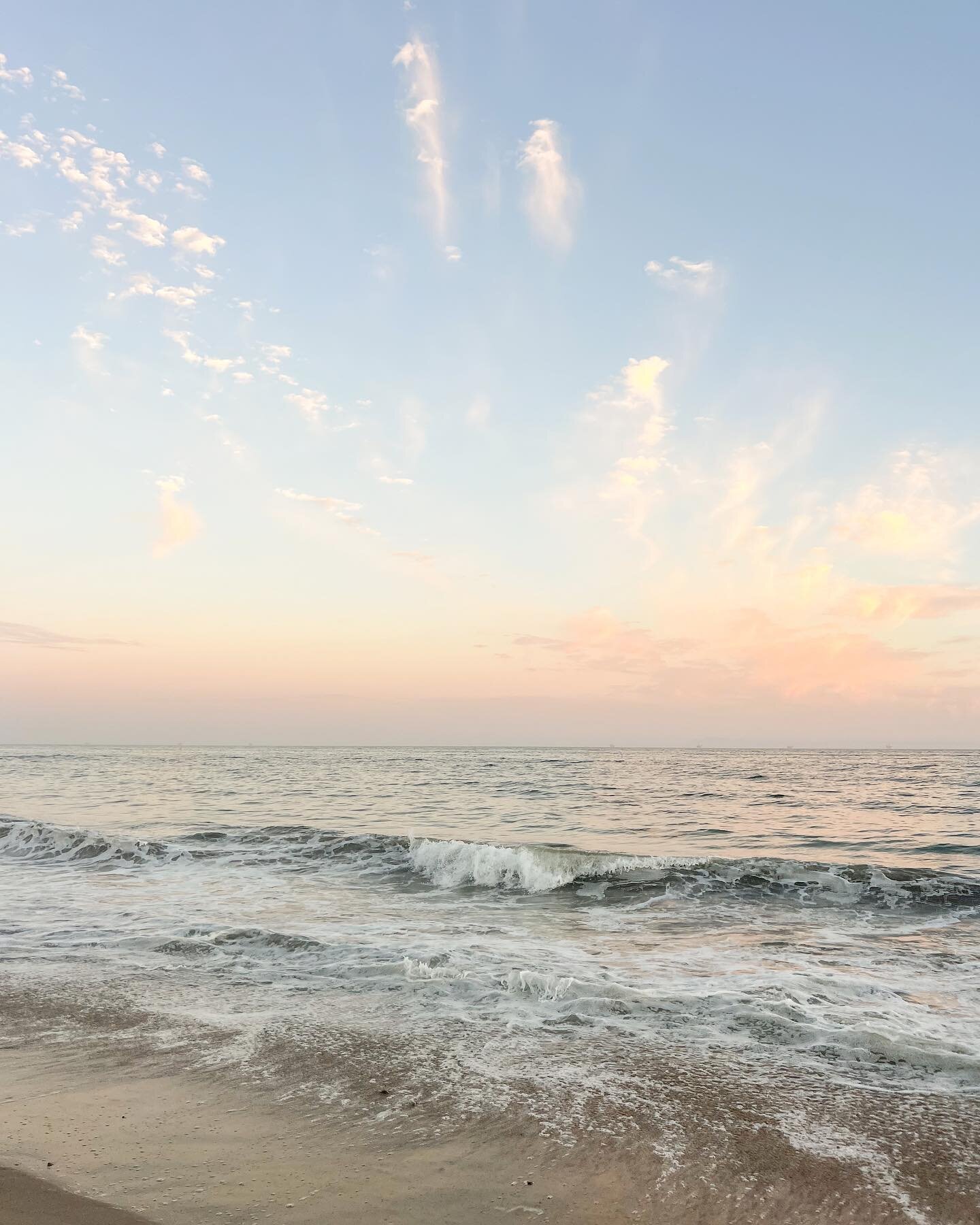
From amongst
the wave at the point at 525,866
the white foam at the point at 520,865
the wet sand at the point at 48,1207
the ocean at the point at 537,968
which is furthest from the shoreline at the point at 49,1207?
the white foam at the point at 520,865

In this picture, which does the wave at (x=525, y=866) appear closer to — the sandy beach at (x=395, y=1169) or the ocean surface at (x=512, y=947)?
the ocean surface at (x=512, y=947)

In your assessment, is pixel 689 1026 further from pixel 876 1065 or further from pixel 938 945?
pixel 938 945

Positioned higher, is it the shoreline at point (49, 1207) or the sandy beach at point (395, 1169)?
the shoreline at point (49, 1207)

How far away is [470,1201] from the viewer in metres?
3.73

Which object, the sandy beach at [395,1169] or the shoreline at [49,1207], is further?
the sandy beach at [395,1169]

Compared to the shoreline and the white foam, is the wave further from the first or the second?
the shoreline

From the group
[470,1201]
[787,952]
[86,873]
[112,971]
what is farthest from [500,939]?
[86,873]

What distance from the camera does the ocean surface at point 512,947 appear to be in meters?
5.80

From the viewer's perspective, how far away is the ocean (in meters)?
5.15

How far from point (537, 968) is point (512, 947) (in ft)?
4.11

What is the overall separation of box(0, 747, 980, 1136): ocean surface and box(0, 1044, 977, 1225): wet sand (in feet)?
1.74

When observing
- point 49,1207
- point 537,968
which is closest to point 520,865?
point 537,968

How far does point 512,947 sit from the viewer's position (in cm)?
958

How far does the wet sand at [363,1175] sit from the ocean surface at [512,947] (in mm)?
530
